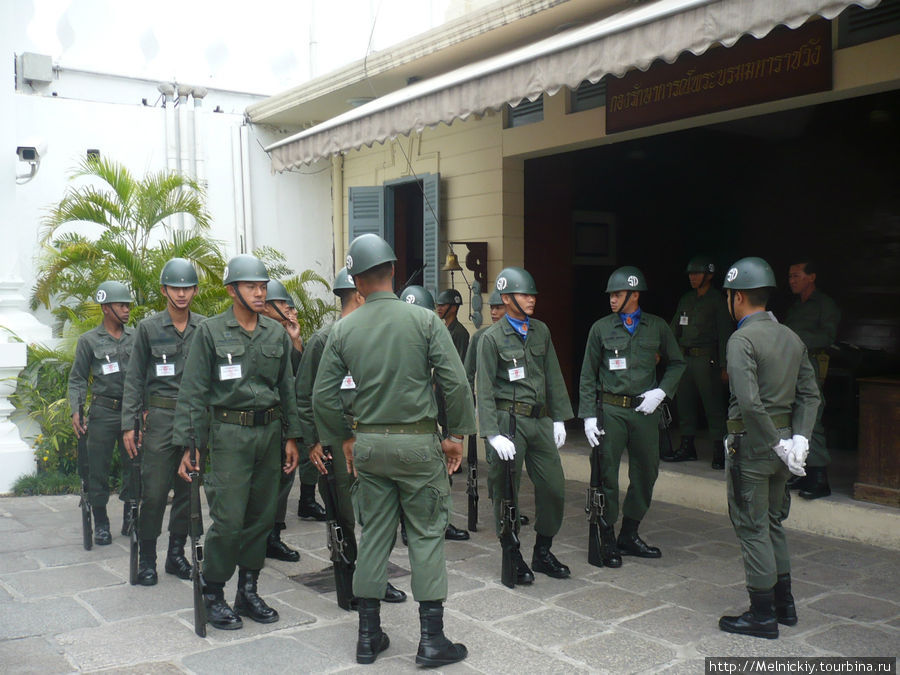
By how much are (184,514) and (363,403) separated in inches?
82.7

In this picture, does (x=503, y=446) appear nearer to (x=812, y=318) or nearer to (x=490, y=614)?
(x=490, y=614)

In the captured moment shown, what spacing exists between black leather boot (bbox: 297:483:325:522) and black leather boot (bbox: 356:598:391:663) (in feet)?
9.53

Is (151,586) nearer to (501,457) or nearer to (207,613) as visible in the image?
(207,613)

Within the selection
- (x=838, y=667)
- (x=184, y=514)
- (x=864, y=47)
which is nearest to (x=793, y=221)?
(x=864, y=47)

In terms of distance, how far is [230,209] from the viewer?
11398 millimetres

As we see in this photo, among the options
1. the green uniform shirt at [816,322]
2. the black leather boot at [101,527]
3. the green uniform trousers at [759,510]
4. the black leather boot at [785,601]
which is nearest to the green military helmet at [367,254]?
the green uniform trousers at [759,510]

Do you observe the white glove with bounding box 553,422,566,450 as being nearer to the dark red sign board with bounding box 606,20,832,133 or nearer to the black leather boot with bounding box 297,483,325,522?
the black leather boot with bounding box 297,483,325,522

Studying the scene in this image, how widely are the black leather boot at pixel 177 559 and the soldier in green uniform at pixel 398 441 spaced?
1859mm

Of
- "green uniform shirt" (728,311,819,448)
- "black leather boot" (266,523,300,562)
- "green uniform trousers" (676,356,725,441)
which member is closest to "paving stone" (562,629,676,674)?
"green uniform shirt" (728,311,819,448)

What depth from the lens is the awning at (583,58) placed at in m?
4.16

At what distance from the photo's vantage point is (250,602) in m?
4.71

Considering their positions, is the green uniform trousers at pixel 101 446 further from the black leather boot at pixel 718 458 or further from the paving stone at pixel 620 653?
the black leather boot at pixel 718 458

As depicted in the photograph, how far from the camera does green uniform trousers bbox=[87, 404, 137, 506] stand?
6.47 m

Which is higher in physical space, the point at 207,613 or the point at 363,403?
the point at 363,403
